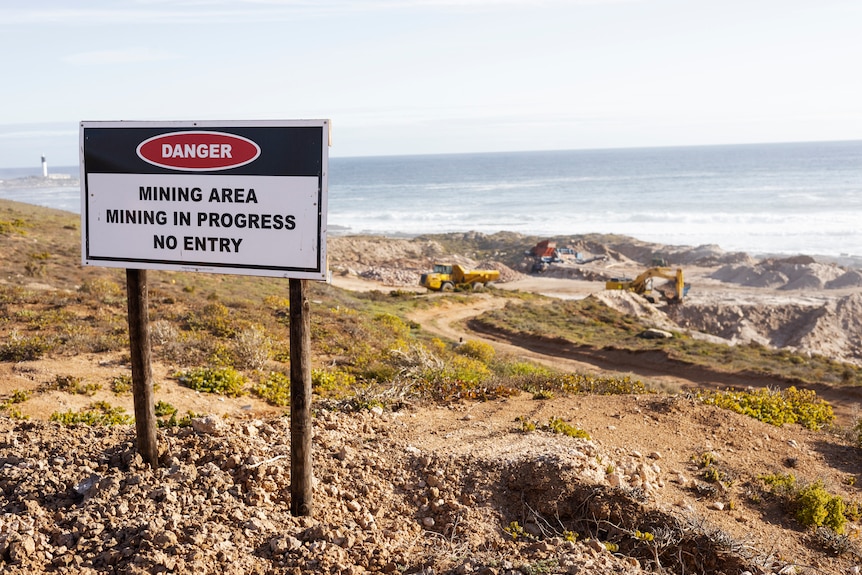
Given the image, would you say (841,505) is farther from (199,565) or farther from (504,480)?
(199,565)

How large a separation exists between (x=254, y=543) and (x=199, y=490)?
921 mm

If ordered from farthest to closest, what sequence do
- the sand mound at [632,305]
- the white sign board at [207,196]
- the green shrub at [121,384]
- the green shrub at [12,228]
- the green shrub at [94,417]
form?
the sand mound at [632,305]
the green shrub at [12,228]
the green shrub at [121,384]
the green shrub at [94,417]
the white sign board at [207,196]

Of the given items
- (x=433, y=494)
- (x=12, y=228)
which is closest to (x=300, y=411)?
(x=433, y=494)

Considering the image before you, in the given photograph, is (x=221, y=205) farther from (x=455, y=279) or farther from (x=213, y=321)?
(x=455, y=279)

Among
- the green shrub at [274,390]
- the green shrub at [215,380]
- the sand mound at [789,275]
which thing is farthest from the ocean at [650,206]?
the green shrub at [215,380]

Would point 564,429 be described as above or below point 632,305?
above

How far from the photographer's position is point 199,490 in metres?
5.70

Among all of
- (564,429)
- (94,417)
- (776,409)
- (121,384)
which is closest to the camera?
(94,417)

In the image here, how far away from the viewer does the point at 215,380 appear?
10.1m

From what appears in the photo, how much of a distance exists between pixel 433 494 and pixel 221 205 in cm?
310

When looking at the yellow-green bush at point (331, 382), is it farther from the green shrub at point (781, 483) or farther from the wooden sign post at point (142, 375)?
the green shrub at point (781, 483)

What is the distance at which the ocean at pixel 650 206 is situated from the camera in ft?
230

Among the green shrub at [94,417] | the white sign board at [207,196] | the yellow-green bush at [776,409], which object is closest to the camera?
the white sign board at [207,196]

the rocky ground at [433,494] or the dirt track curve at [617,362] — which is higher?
the rocky ground at [433,494]
